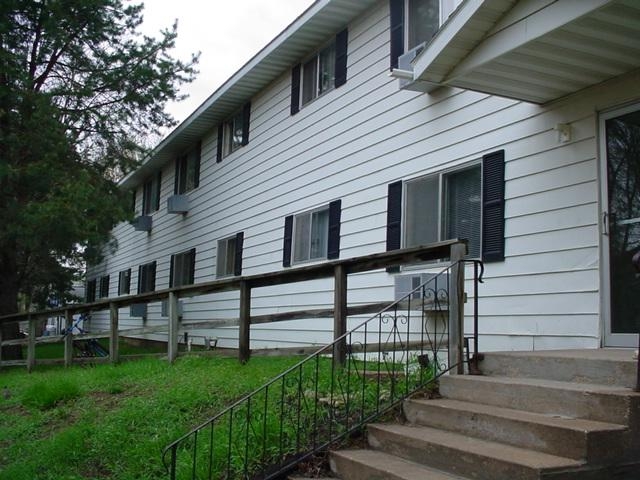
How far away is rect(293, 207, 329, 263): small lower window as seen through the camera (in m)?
10.9

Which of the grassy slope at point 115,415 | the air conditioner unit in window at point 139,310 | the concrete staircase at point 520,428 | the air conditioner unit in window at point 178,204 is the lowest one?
the grassy slope at point 115,415

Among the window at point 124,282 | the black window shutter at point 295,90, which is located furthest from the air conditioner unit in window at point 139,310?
the black window shutter at point 295,90

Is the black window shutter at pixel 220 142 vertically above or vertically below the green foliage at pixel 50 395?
above

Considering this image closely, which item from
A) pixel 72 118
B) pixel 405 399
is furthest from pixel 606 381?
pixel 72 118

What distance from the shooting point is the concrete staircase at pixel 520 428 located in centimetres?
385

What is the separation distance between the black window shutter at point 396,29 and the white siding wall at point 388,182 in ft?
0.92

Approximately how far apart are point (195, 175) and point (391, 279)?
943 centimetres

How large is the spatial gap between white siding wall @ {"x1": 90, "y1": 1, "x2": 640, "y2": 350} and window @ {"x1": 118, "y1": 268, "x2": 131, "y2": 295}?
6.86 m

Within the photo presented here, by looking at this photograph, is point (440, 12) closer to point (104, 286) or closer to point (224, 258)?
point (224, 258)

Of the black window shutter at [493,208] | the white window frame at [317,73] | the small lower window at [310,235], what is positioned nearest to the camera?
the black window shutter at [493,208]

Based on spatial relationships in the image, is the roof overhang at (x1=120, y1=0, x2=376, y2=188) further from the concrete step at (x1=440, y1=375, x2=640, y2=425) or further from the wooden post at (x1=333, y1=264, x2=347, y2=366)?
the concrete step at (x1=440, y1=375, x2=640, y2=425)

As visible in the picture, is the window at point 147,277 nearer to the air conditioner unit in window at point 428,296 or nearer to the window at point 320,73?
the window at point 320,73

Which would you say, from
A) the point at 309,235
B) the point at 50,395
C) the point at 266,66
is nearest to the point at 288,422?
the point at 50,395

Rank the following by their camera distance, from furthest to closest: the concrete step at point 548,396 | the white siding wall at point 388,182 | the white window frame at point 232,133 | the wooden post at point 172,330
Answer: the white window frame at point 232,133
the wooden post at point 172,330
the white siding wall at point 388,182
the concrete step at point 548,396
